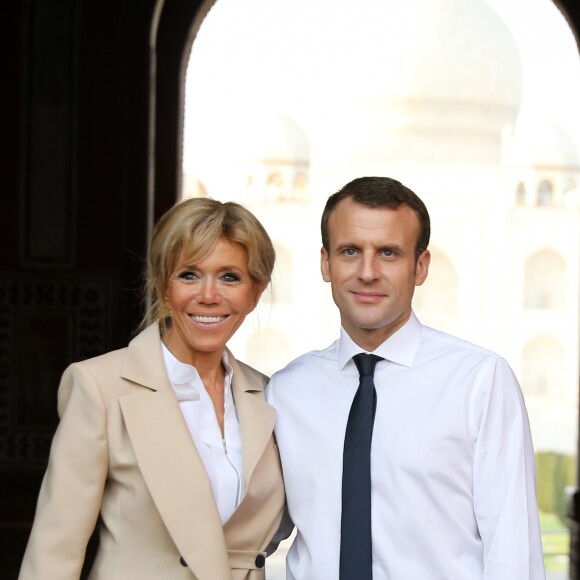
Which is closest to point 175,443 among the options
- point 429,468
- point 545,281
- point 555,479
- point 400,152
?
point 429,468

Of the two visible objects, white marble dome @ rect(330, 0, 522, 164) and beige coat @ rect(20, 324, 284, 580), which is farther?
white marble dome @ rect(330, 0, 522, 164)

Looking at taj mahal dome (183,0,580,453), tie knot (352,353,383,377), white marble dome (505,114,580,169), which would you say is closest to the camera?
tie knot (352,353,383,377)

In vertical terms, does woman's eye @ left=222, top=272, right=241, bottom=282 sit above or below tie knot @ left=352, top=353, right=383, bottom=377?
above

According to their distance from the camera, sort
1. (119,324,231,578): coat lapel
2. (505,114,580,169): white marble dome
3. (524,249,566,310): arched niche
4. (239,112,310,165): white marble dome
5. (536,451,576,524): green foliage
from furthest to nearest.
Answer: (524,249,566,310): arched niche
(536,451,576,524): green foliage
(505,114,580,169): white marble dome
(239,112,310,165): white marble dome
(119,324,231,578): coat lapel

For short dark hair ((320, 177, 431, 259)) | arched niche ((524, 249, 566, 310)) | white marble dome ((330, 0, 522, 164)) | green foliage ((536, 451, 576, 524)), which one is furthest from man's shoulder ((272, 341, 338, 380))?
arched niche ((524, 249, 566, 310))

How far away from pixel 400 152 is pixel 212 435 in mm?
3377

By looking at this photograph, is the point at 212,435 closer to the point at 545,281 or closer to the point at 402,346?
the point at 402,346

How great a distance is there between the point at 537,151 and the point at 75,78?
3.92 m

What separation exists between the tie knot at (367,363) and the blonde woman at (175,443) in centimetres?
11

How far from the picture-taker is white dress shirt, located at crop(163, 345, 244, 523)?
1.04m

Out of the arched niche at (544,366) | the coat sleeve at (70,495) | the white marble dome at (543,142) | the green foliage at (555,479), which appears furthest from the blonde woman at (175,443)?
the arched niche at (544,366)

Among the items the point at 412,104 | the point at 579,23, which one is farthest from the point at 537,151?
the point at 579,23

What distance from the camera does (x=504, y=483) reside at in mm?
1014

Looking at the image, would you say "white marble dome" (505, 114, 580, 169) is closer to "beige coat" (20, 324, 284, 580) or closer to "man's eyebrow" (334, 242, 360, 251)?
"man's eyebrow" (334, 242, 360, 251)
